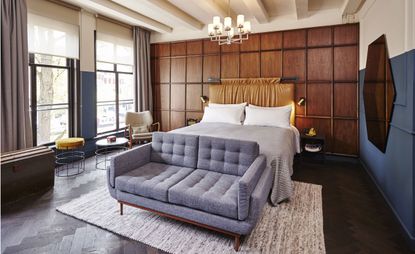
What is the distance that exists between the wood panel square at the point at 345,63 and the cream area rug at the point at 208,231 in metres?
2.72

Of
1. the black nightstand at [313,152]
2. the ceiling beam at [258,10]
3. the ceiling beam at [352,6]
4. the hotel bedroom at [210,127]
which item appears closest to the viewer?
the hotel bedroom at [210,127]

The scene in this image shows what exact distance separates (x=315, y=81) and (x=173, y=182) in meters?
3.78

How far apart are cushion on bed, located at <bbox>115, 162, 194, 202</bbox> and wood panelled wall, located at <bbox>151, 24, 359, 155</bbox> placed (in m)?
3.28

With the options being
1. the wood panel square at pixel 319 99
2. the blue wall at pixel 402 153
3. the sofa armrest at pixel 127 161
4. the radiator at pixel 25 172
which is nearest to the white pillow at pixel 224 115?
the wood panel square at pixel 319 99

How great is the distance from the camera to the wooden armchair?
523 cm

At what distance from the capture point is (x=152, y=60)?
6.68 meters

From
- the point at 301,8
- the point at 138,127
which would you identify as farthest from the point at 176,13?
the point at 138,127

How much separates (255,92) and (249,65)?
66cm

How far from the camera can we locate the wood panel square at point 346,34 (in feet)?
15.0

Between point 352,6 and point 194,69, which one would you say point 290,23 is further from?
point 194,69

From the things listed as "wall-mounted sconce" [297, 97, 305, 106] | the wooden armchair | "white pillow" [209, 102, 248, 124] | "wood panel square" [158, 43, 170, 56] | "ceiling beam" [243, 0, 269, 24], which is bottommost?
the wooden armchair

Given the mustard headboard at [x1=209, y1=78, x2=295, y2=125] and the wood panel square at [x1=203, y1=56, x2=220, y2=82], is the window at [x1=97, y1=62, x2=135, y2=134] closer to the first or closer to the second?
the wood panel square at [x1=203, y1=56, x2=220, y2=82]

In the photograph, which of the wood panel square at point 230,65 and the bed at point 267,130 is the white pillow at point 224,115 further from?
the wood panel square at point 230,65

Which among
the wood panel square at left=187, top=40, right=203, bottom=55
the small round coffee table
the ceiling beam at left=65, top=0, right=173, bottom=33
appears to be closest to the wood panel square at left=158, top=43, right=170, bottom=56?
the ceiling beam at left=65, top=0, right=173, bottom=33
